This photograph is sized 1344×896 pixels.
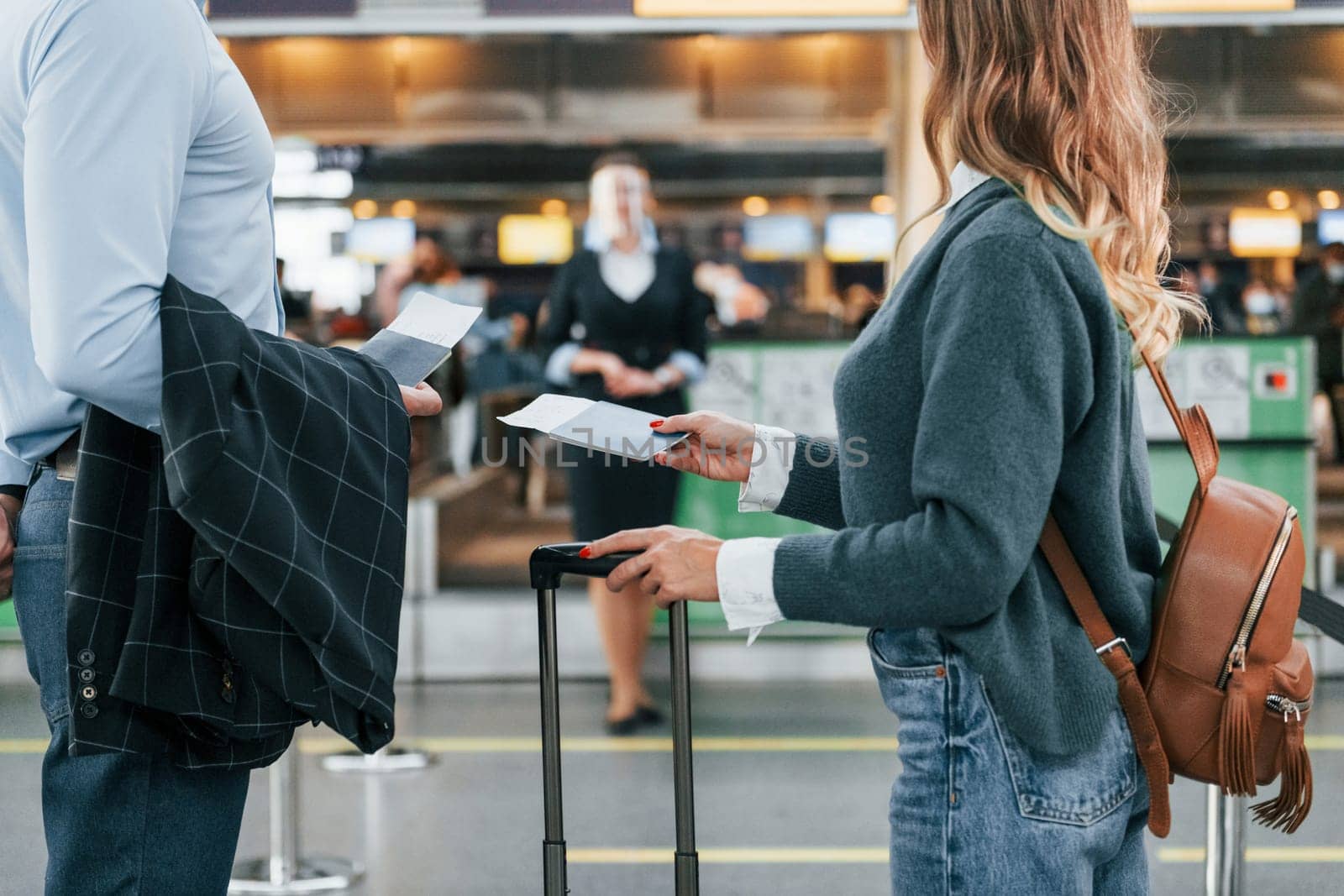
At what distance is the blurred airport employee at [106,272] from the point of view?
125cm

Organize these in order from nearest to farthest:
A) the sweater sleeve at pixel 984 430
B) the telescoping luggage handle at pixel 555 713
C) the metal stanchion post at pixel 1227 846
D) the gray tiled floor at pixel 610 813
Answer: the sweater sleeve at pixel 984 430, the telescoping luggage handle at pixel 555 713, the metal stanchion post at pixel 1227 846, the gray tiled floor at pixel 610 813

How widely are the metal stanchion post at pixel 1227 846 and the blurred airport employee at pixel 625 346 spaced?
7.44 ft

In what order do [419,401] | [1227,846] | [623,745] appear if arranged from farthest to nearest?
[623,745] → [1227,846] → [419,401]

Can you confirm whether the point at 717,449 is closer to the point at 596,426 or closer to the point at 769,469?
the point at 769,469

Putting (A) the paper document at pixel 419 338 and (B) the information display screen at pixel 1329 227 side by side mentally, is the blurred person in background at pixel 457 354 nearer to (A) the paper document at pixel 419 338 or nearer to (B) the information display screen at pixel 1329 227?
(A) the paper document at pixel 419 338

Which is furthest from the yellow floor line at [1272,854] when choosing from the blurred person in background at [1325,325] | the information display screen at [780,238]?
the information display screen at [780,238]

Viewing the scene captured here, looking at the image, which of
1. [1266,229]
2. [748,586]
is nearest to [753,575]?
[748,586]

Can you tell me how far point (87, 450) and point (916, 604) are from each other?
81 centimetres

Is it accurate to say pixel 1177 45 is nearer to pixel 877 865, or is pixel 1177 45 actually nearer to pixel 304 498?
pixel 877 865

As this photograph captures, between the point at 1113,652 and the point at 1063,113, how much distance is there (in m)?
0.53

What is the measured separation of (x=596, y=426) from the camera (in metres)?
1.54

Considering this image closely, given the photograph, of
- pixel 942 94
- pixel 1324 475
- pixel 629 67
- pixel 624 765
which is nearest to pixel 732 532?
pixel 624 765

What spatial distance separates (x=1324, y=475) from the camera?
9148 millimetres
